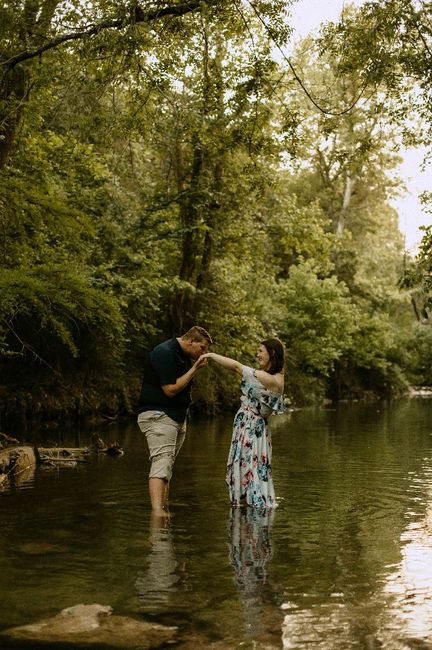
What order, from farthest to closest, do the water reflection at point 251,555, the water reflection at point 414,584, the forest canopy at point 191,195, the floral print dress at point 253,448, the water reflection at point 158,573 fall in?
the forest canopy at point 191,195
the floral print dress at point 253,448
the water reflection at point 158,573
the water reflection at point 251,555
the water reflection at point 414,584

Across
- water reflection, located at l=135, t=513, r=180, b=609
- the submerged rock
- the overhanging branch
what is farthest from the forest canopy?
the submerged rock

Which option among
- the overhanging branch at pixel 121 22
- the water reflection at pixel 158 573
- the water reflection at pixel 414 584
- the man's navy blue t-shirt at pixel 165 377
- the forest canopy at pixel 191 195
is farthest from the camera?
the forest canopy at pixel 191 195

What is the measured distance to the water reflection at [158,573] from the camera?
6.13 m

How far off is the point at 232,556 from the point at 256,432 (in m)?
2.66

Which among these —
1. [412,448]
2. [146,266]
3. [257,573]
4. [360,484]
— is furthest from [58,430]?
[257,573]

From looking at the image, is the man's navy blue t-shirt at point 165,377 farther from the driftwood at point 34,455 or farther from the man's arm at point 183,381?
the driftwood at point 34,455

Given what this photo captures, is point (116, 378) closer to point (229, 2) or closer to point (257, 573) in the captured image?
point (229, 2)

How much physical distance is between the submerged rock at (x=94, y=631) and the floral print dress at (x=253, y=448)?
453 centimetres

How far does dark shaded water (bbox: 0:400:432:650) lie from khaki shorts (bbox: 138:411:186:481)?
56cm

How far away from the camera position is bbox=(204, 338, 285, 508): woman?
9.88m

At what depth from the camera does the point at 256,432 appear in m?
10.1

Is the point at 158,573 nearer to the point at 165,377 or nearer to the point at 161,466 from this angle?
the point at 161,466

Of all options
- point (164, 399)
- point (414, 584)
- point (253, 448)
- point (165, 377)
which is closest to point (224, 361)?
point (165, 377)

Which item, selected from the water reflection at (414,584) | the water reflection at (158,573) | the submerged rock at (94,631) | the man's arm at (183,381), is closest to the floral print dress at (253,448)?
the man's arm at (183,381)
